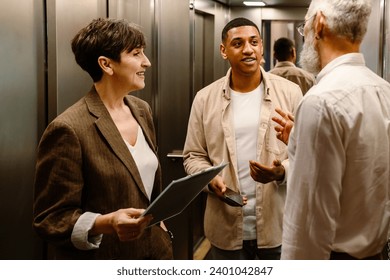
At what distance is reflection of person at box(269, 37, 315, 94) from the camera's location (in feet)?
9.35

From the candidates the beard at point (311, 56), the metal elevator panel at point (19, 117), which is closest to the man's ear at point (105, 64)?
the metal elevator panel at point (19, 117)

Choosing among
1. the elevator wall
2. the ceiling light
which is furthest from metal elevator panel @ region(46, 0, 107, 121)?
the ceiling light

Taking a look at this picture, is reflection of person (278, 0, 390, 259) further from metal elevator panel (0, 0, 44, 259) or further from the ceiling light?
the ceiling light

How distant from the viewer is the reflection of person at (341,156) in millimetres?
A: 1190

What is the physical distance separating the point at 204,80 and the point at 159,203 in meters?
1.98

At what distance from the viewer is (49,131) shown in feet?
4.49

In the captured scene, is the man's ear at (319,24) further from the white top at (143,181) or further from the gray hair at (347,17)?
the white top at (143,181)

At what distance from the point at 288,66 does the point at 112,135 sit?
1682mm

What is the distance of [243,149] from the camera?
201 cm

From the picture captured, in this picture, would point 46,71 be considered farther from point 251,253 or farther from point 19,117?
point 251,253

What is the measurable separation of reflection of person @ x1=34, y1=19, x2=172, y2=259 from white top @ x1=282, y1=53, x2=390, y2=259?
1.37ft

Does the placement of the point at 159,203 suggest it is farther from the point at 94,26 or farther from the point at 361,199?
the point at 94,26

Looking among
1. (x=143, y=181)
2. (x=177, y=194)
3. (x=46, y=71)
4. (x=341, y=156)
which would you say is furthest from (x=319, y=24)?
(x=46, y=71)
